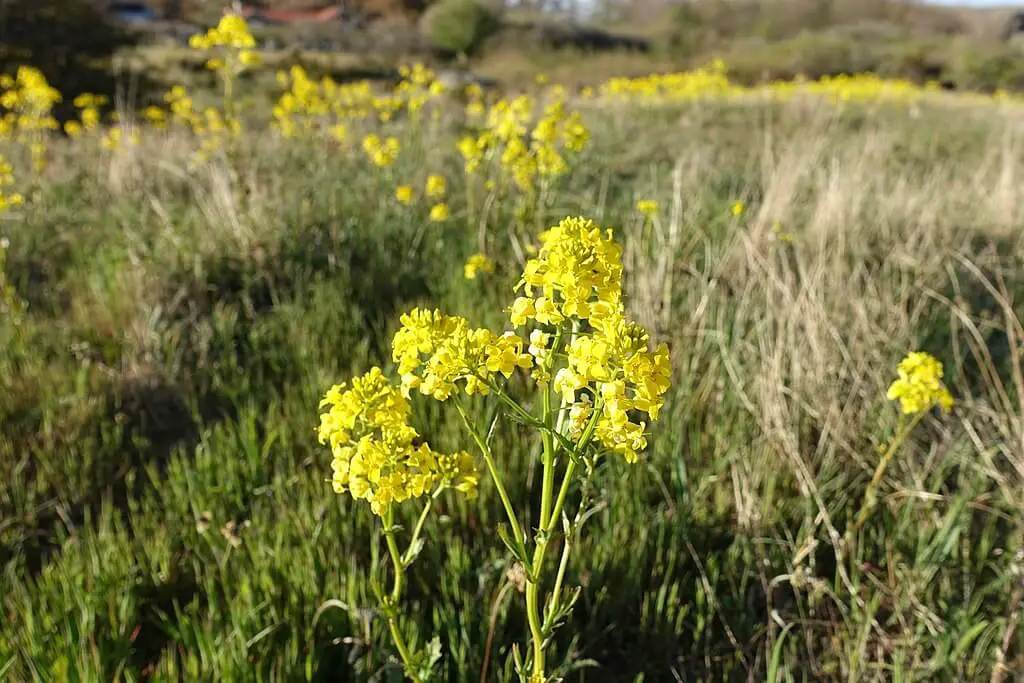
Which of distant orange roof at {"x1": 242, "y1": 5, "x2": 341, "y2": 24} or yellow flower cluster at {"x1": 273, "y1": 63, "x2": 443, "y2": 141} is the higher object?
distant orange roof at {"x1": 242, "y1": 5, "x2": 341, "y2": 24}

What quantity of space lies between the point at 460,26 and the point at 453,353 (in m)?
28.4

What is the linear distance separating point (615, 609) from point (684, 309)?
1.43 m

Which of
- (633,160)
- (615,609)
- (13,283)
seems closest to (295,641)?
(615,609)

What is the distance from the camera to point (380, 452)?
3.67 ft

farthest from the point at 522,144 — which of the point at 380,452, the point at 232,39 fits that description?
the point at 380,452

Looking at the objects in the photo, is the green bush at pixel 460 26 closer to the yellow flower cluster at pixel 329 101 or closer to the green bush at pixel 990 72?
the green bush at pixel 990 72

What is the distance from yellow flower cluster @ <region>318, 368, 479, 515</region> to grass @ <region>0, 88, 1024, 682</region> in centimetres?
52

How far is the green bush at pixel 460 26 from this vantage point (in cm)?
2641

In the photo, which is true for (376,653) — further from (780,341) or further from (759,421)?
(780,341)

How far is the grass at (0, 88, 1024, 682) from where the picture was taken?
5.43 ft

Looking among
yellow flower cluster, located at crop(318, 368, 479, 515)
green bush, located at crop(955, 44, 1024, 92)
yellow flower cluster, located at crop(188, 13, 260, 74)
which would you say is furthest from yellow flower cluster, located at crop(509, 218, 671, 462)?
green bush, located at crop(955, 44, 1024, 92)

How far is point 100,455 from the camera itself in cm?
227

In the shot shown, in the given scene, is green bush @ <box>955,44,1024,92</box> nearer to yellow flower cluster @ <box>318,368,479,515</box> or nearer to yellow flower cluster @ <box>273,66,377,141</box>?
yellow flower cluster @ <box>273,66,377,141</box>

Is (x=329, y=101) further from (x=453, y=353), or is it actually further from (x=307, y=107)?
(x=453, y=353)
